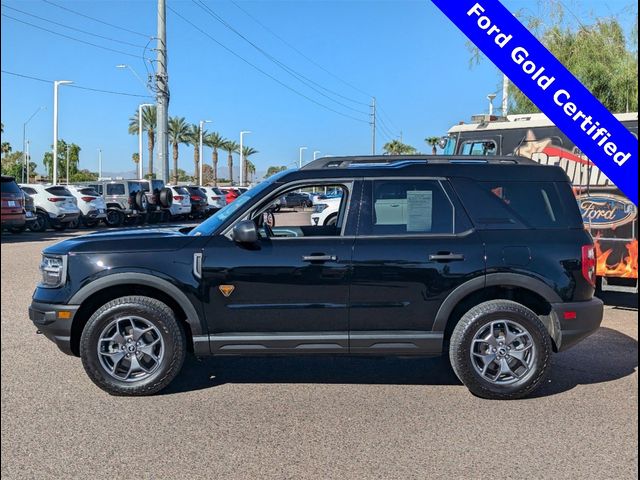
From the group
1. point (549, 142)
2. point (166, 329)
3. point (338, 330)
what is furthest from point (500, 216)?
point (549, 142)

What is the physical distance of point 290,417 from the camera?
4.48m

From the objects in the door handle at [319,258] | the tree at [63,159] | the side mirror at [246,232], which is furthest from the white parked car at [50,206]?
the tree at [63,159]

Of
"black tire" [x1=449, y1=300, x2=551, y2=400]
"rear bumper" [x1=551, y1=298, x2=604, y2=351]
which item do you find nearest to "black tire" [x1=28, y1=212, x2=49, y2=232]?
"black tire" [x1=449, y1=300, x2=551, y2=400]

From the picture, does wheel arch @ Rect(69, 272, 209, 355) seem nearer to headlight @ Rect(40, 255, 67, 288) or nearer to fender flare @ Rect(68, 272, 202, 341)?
fender flare @ Rect(68, 272, 202, 341)

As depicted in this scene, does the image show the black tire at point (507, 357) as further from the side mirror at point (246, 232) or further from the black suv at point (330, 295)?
the side mirror at point (246, 232)

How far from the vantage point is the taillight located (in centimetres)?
496

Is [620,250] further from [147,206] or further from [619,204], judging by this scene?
[147,206]

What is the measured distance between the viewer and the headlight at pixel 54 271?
490 centimetres

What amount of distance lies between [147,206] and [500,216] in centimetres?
2118

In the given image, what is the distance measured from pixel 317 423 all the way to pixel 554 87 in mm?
2691

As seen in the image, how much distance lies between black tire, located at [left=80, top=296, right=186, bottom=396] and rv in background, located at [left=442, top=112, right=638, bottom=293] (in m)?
5.37

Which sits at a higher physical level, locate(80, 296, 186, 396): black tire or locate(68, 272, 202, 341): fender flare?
locate(68, 272, 202, 341): fender flare

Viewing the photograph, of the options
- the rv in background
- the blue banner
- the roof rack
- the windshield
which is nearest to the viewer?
the blue banner

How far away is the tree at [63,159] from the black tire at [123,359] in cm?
10011
